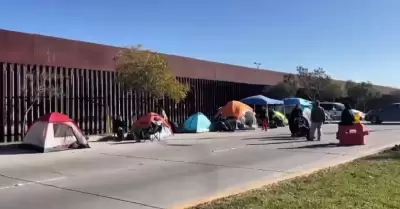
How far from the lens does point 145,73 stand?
2402 cm

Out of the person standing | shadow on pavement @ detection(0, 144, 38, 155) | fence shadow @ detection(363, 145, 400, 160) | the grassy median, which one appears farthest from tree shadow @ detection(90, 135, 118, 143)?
the grassy median

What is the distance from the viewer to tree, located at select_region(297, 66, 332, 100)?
45875 millimetres

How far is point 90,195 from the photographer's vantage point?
9023 millimetres

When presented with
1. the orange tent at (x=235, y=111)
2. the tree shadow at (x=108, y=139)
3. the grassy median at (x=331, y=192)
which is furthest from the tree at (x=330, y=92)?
the grassy median at (x=331, y=192)

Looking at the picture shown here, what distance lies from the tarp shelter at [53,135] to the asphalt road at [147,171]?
737 millimetres

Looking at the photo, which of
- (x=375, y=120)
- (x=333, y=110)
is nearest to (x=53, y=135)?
(x=375, y=120)

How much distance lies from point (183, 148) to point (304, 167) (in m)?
6.49

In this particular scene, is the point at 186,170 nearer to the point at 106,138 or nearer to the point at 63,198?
the point at 63,198

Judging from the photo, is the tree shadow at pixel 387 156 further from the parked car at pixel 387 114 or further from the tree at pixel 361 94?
the tree at pixel 361 94

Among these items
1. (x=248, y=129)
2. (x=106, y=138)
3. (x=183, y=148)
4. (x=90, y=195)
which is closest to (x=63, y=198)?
(x=90, y=195)

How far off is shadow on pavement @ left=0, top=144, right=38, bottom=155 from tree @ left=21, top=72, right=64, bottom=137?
2.91m

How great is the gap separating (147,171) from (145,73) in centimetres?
1232

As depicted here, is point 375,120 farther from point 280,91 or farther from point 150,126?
point 150,126

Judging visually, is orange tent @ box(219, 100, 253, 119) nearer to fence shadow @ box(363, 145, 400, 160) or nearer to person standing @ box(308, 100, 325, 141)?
person standing @ box(308, 100, 325, 141)
